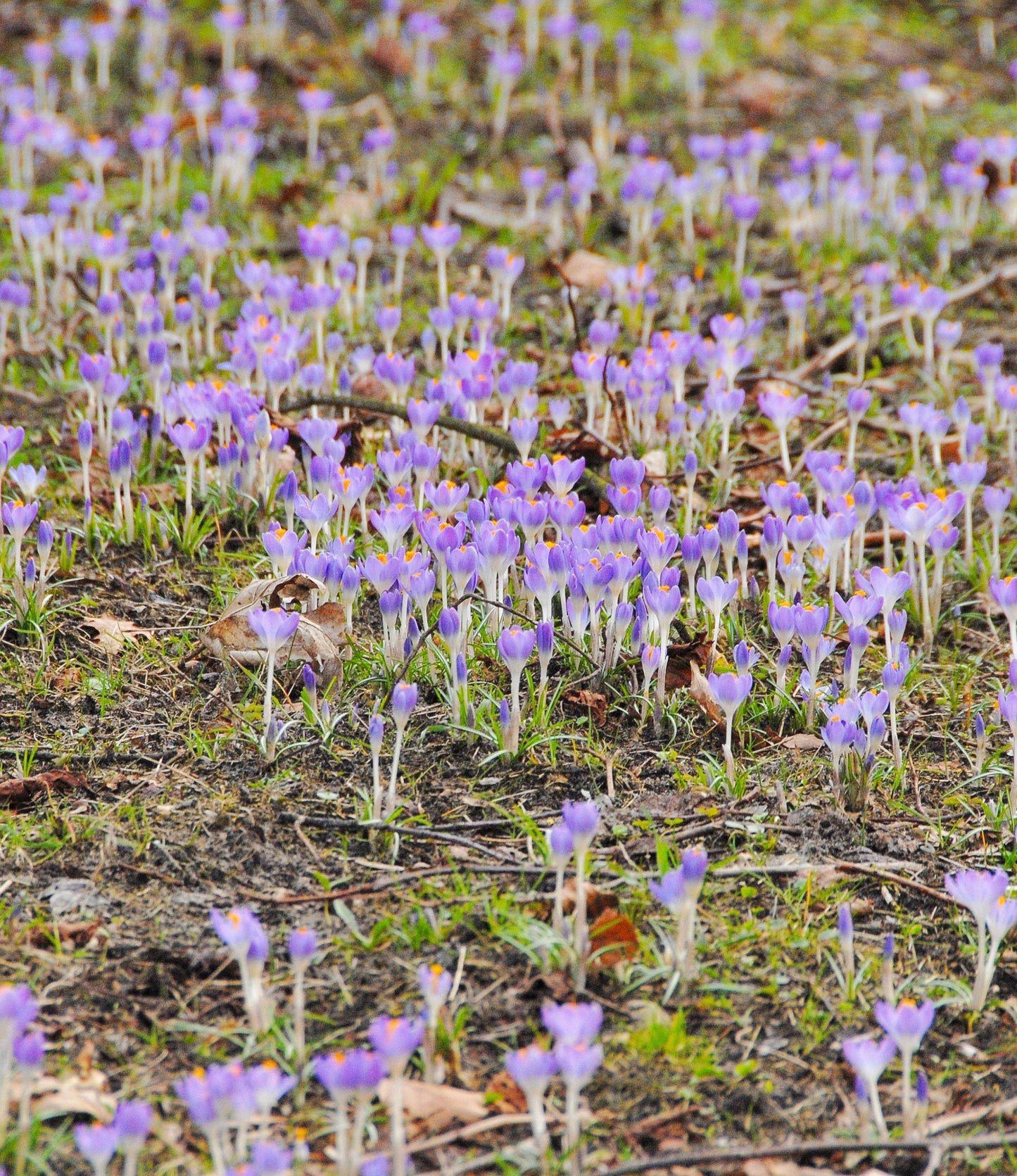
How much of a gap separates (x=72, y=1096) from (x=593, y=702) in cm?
144

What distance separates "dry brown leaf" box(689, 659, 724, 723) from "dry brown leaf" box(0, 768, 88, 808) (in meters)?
1.40

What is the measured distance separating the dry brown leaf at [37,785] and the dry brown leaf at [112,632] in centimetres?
50

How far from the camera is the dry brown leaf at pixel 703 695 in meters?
3.06

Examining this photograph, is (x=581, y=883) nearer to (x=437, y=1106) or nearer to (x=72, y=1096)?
(x=437, y=1106)

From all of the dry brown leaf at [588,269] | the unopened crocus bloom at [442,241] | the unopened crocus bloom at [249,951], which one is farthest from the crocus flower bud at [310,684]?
the dry brown leaf at [588,269]

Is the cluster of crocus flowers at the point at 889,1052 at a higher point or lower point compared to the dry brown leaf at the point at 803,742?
lower

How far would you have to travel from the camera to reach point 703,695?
3.11 metres

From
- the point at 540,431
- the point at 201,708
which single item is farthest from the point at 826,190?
the point at 201,708

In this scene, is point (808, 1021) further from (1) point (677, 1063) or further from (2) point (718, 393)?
(2) point (718, 393)

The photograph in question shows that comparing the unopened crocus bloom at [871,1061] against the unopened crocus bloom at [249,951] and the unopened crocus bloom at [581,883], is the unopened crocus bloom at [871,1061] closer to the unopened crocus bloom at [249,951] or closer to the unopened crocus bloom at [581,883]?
the unopened crocus bloom at [581,883]

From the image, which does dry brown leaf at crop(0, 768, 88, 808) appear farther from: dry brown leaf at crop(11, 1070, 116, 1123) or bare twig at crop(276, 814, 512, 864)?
dry brown leaf at crop(11, 1070, 116, 1123)

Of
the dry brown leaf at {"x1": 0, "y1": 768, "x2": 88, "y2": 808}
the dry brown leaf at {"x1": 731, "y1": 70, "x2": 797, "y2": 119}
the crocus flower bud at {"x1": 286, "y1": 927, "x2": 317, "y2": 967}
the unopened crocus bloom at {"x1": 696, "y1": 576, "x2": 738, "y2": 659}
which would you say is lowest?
the dry brown leaf at {"x1": 0, "y1": 768, "x2": 88, "y2": 808}

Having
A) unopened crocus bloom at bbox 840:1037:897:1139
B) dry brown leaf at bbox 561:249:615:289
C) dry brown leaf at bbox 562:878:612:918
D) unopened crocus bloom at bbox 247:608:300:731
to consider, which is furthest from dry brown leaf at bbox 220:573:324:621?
dry brown leaf at bbox 561:249:615:289

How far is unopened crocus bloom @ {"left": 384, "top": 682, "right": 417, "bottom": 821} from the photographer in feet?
8.79
